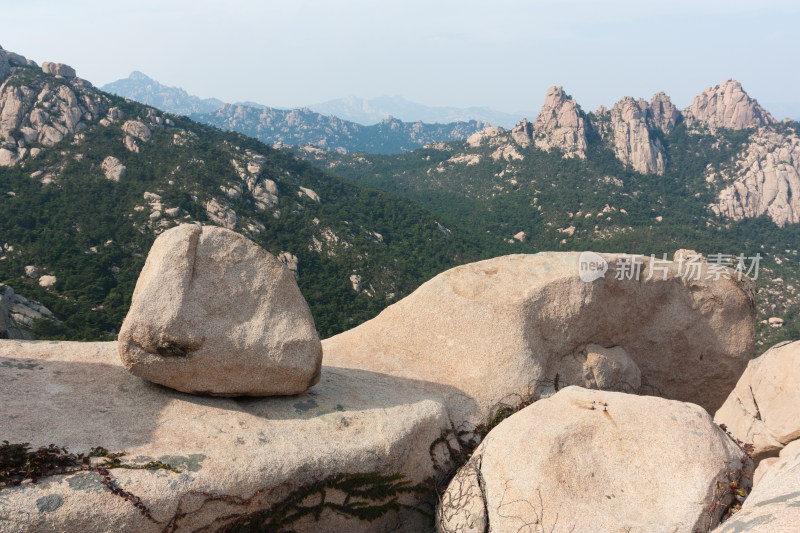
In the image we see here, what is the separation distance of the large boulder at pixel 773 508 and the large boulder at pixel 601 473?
1.00 meters

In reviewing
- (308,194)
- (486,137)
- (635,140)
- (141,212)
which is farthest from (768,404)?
(486,137)

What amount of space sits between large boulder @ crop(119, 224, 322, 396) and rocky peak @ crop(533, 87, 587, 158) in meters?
139

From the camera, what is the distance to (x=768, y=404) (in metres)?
10.9

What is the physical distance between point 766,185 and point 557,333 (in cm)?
14040

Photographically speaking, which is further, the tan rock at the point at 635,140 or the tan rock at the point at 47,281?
the tan rock at the point at 635,140

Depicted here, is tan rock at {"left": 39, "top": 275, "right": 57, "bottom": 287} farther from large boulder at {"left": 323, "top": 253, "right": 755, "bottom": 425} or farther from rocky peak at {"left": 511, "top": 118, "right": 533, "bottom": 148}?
rocky peak at {"left": 511, "top": 118, "right": 533, "bottom": 148}

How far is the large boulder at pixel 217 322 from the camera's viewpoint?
7750mm

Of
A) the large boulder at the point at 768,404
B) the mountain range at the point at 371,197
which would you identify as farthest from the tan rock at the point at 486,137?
the large boulder at the point at 768,404

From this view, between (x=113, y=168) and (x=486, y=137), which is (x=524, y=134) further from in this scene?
(x=113, y=168)

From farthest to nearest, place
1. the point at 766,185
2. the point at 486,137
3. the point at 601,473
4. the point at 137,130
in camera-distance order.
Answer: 1. the point at 486,137
2. the point at 766,185
3. the point at 137,130
4. the point at 601,473

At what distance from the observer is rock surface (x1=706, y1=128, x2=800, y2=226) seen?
115 m

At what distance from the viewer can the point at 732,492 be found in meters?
7.26

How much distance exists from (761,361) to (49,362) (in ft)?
53.4

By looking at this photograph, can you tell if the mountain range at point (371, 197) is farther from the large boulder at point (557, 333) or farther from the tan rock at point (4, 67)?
the large boulder at point (557, 333)
